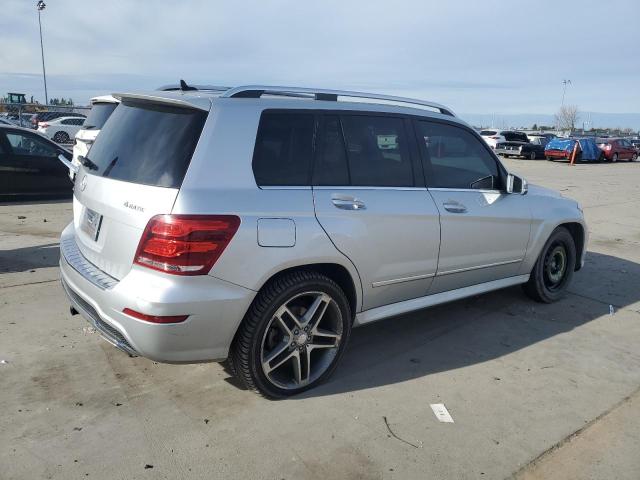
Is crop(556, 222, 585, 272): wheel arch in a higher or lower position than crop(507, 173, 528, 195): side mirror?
lower

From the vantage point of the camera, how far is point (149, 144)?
3.16 metres

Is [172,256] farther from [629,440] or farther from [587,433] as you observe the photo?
[629,440]

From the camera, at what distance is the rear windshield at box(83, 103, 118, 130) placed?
8.59 metres

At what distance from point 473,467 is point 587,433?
0.84 meters

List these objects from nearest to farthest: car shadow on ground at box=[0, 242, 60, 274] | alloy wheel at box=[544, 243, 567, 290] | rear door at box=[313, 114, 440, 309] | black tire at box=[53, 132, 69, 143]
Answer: rear door at box=[313, 114, 440, 309] < alloy wheel at box=[544, 243, 567, 290] < car shadow on ground at box=[0, 242, 60, 274] < black tire at box=[53, 132, 69, 143]

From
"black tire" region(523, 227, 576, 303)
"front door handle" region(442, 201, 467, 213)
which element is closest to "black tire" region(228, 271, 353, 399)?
"front door handle" region(442, 201, 467, 213)

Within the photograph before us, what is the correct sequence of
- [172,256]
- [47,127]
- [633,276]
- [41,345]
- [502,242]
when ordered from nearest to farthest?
[172,256] → [41,345] → [502,242] → [633,276] → [47,127]

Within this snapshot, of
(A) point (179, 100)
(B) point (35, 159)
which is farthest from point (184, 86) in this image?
(B) point (35, 159)

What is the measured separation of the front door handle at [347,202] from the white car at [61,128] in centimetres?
2471

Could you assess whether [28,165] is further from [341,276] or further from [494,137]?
[494,137]

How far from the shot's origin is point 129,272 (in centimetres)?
295

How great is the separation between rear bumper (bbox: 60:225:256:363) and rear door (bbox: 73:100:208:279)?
0.46ft

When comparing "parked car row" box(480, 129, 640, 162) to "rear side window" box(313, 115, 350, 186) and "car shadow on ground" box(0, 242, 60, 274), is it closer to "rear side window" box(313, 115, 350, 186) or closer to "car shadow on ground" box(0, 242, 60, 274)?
"car shadow on ground" box(0, 242, 60, 274)

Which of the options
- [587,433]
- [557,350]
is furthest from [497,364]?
[587,433]
